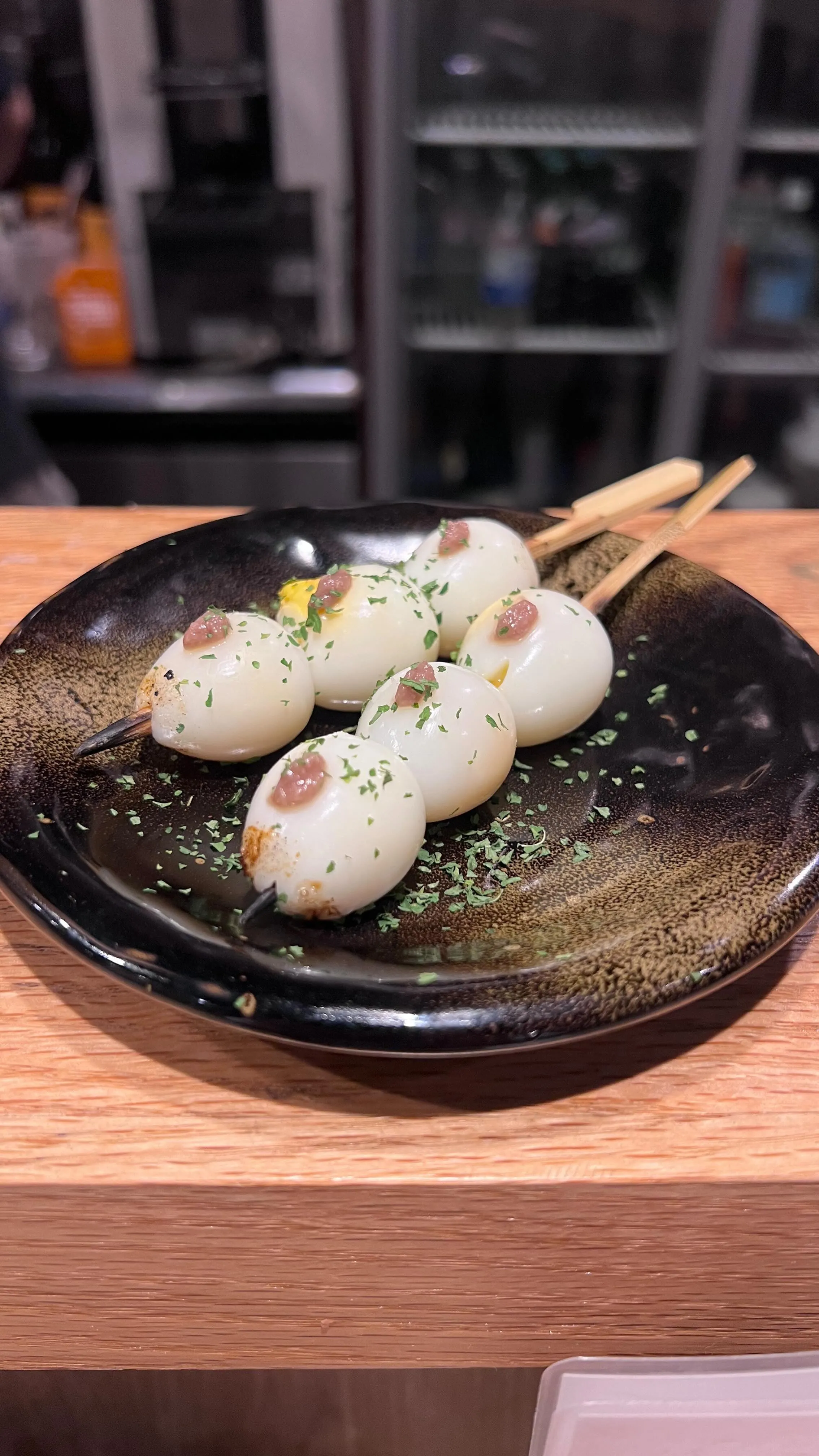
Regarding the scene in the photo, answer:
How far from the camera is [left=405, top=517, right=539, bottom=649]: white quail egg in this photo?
709 mm

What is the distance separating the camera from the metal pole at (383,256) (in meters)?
1.92

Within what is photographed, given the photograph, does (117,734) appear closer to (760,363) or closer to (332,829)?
(332,829)

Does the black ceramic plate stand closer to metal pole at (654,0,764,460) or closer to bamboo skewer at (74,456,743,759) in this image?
bamboo skewer at (74,456,743,759)

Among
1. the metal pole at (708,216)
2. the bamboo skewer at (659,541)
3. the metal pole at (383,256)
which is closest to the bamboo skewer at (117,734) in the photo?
the bamboo skewer at (659,541)

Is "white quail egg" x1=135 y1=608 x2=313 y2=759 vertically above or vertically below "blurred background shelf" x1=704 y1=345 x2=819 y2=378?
above

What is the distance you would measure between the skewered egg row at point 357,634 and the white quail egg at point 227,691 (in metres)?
0.02

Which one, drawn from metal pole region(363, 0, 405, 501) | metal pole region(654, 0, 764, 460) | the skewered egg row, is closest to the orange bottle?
metal pole region(363, 0, 405, 501)

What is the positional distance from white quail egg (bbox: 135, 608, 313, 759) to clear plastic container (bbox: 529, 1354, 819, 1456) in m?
0.35

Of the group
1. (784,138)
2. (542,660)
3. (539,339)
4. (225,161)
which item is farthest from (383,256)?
(542,660)

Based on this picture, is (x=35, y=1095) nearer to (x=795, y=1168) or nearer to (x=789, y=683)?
(x=795, y=1168)

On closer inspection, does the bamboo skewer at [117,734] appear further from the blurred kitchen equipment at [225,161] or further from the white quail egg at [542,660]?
the blurred kitchen equipment at [225,161]

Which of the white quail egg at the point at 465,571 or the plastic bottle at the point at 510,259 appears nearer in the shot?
the white quail egg at the point at 465,571

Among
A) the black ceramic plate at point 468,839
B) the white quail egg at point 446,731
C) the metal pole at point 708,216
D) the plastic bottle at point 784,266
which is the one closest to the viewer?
the black ceramic plate at point 468,839

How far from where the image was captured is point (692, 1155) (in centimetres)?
45
